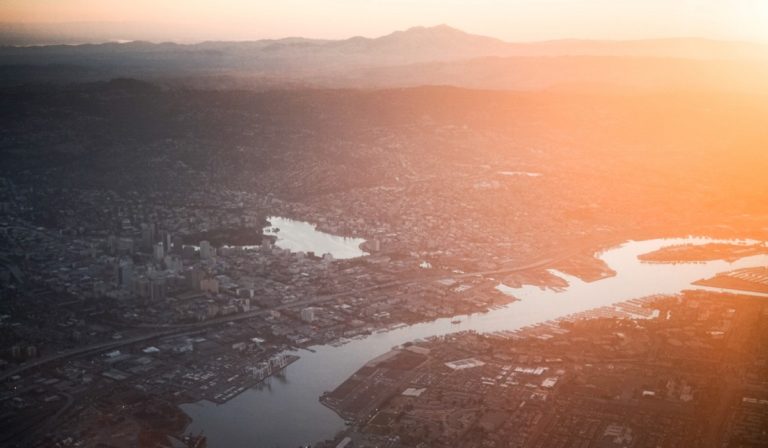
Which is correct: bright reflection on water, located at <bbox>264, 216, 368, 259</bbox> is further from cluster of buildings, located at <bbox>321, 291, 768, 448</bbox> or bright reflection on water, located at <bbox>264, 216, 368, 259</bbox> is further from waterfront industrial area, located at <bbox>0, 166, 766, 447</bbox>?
cluster of buildings, located at <bbox>321, 291, 768, 448</bbox>

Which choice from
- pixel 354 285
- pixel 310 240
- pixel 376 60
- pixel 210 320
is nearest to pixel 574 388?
pixel 354 285

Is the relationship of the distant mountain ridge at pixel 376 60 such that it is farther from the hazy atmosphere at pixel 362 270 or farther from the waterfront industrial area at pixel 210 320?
the waterfront industrial area at pixel 210 320

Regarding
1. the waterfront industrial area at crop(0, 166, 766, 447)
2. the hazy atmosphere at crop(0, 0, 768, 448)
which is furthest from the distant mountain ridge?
the waterfront industrial area at crop(0, 166, 766, 447)

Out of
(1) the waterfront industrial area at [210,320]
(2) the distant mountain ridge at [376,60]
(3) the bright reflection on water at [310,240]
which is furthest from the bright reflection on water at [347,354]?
(2) the distant mountain ridge at [376,60]

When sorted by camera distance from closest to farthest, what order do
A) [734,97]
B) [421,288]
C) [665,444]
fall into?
[665,444] → [421,288] → [734,97]

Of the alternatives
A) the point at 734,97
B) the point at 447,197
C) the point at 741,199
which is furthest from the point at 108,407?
the point at 734,97

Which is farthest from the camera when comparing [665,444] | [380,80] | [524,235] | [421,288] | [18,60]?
[380,80]

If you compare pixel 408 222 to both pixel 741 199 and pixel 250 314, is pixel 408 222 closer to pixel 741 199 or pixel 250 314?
pixel 250 314
